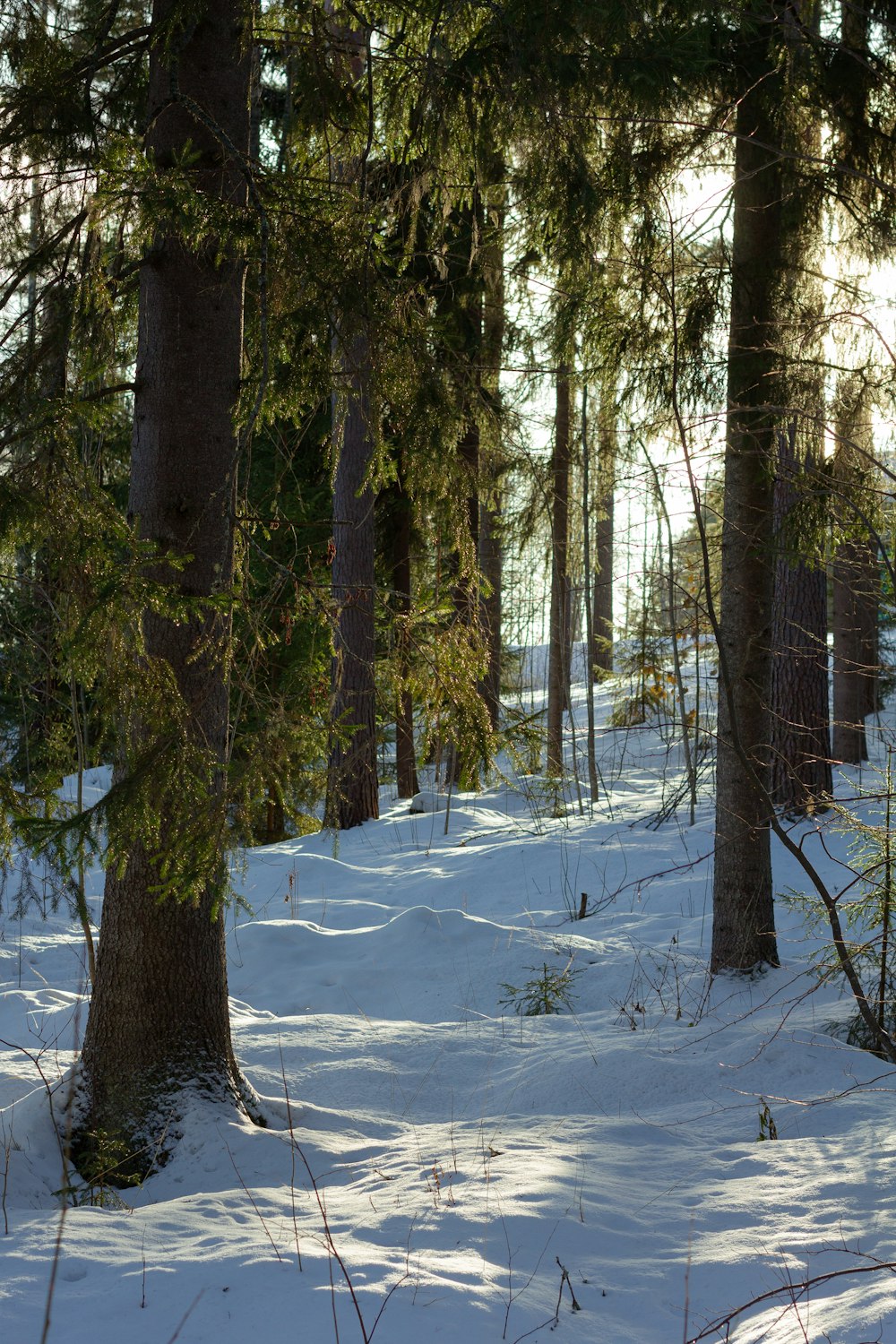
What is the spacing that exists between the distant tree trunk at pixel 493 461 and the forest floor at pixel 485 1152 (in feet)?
5.97

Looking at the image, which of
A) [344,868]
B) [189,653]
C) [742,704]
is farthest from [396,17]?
[344,868]

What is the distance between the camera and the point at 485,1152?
13.6 feet

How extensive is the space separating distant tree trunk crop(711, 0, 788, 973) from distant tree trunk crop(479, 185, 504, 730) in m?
1.47

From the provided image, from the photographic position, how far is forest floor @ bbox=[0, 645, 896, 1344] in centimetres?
284

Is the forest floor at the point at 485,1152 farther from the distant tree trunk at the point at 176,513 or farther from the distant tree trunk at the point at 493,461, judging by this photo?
the distant tree trunk at the point at 493,461

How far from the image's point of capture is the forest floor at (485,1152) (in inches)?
112

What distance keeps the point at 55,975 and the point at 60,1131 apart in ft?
10.3

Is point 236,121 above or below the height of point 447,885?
above

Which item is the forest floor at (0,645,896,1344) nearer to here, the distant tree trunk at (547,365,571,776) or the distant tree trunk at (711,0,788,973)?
the distant tree trunk at (711,0,788,973)

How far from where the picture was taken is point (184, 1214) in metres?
3.52

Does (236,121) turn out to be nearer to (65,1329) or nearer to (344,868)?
(65,1329)

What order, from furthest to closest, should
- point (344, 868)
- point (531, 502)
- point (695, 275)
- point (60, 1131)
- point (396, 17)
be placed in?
point (531, 502)
point (344, 868)
point (695, 275)
point (396, 17)
point (60, 1131)

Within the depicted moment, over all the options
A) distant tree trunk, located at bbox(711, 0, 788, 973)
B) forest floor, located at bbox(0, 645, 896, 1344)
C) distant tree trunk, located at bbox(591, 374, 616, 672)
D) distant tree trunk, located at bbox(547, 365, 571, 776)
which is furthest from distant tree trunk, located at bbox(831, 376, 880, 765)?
distant tree trunk, located at bbox(547, 365, 571, 776)

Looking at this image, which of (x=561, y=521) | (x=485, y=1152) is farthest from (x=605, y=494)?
Answer: (x=485, y=1152)
